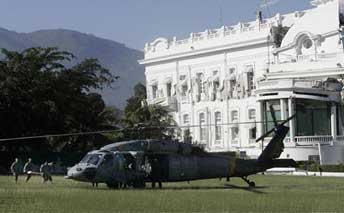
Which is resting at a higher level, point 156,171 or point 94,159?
point 94,159

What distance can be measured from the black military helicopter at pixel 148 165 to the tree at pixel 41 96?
34.5 m

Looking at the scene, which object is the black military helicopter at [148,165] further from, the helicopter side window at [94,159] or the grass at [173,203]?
the grass at [173,203]

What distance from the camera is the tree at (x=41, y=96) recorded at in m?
69.0

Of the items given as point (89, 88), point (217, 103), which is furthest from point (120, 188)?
point (217, 103)

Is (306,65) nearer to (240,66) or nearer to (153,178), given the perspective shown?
(240,66)

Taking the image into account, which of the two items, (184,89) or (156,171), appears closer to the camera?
(156,171)

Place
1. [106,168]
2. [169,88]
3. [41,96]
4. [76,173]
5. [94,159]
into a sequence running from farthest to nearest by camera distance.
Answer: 1. [169,88]
2. [41,96]
3. [94,159]
4. [76,173]
5. [106,168]

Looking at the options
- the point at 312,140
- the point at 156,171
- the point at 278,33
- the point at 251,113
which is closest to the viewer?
the point at 156,171

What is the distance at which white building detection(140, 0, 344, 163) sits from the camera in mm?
78250

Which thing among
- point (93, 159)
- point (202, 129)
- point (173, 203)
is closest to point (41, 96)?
point (202, 129)

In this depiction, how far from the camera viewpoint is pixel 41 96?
7175 cm

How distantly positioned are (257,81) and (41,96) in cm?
2741

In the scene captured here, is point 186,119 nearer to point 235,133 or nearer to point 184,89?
point 184,89

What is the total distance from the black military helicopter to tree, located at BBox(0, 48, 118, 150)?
34.5 m
